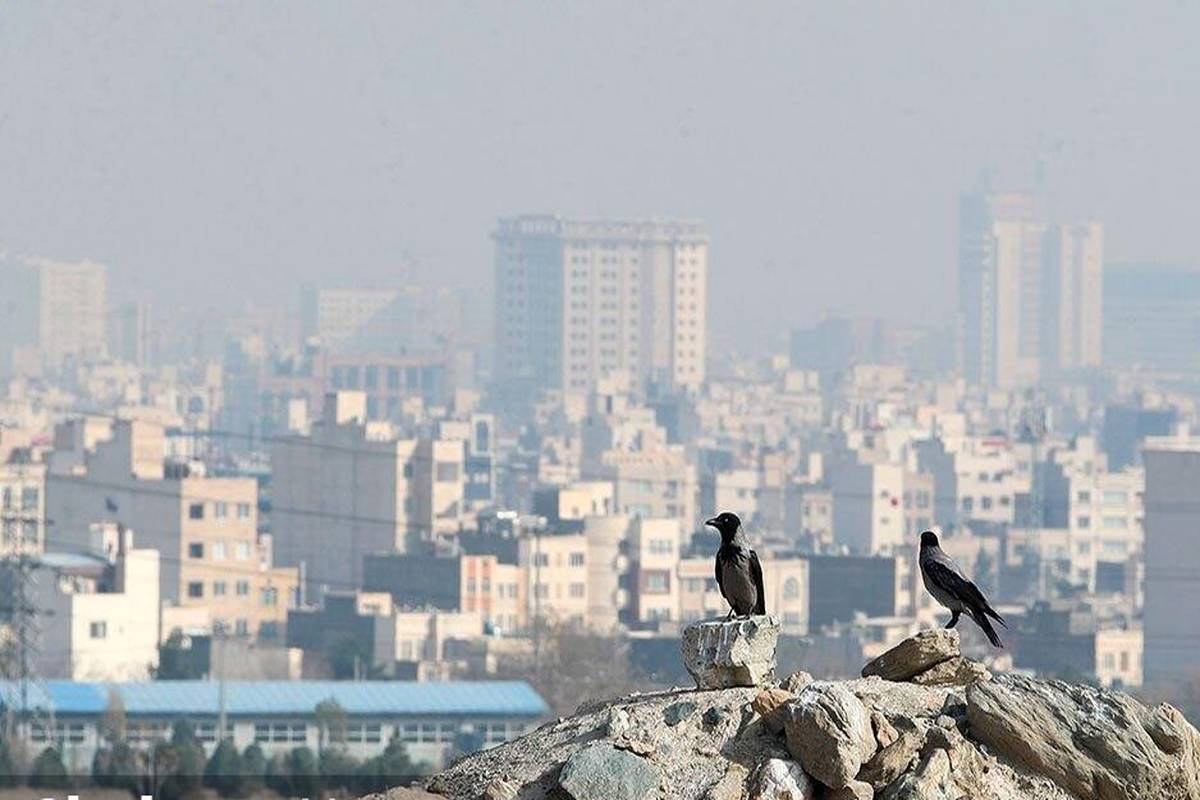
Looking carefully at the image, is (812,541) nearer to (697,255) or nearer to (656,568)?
(656,568)

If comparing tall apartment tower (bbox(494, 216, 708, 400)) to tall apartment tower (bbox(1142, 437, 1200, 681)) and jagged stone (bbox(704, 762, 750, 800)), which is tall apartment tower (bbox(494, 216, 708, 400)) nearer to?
tall apartment tower (bbox(1142, 437, 1200, 681))

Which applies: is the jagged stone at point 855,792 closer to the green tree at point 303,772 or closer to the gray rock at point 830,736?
the gray rock at point 830,736

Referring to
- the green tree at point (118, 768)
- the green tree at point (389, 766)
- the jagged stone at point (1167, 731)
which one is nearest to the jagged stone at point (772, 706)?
the jagged stone at point (1167, 731)

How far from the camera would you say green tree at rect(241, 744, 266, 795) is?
22.7 meters

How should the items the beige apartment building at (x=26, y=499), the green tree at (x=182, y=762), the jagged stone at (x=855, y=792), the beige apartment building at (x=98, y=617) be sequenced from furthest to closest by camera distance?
the beige apartment building at (x=26, y=499) < the beige apartment building at (x=98, y=617) < the green tree at (x=182, y=762) < the jagged stone at (x=855, y=792)

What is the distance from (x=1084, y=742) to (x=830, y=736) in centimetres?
55

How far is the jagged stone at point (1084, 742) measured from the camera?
812 centimetres

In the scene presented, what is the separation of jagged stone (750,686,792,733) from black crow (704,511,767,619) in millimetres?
273

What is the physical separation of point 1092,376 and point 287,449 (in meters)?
68.1

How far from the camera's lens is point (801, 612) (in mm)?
60219

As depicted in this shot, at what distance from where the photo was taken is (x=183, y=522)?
64438 millimetres

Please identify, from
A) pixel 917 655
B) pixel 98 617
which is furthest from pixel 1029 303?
pixel 917 655

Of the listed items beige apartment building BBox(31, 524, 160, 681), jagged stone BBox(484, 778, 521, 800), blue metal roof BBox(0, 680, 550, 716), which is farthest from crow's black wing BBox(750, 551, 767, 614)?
beige apartment building BBox(31, 524, 160, 681)

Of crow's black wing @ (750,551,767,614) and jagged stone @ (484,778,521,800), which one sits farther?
crow's black wing @ (750,551,767,614)
